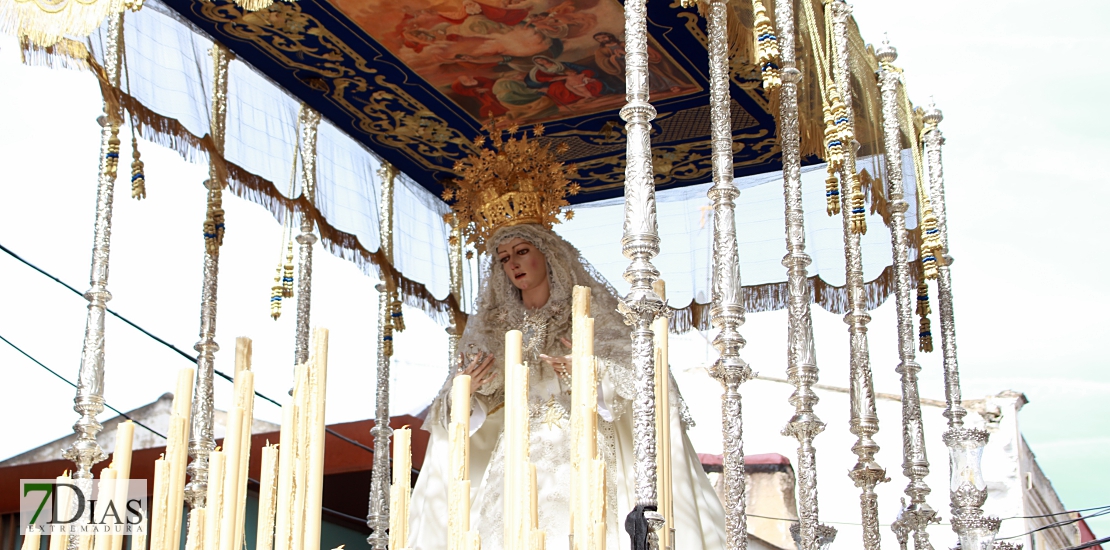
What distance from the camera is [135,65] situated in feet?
18.1

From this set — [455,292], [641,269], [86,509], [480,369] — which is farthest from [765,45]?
[455,292]

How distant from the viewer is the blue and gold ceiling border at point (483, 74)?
547 cm

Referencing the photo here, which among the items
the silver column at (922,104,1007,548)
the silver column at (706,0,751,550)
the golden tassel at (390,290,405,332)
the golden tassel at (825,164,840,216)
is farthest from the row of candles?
the golden tassel at (390,290,405,332)

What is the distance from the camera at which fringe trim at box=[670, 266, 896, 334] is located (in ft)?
23.5

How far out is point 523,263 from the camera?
560cm

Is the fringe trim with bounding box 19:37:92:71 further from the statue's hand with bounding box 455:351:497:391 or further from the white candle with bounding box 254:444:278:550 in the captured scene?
the white candle with bounding box 254:444:278:550

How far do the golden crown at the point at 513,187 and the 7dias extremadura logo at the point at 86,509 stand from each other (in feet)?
9.73

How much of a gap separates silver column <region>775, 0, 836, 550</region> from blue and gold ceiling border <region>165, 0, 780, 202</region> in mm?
580

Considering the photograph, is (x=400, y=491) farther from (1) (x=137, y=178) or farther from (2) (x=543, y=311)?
(1) (x=137, y=178)

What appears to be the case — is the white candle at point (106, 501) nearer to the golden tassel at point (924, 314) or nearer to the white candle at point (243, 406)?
the white candle at point (243, 406)

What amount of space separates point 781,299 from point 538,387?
2.50 m

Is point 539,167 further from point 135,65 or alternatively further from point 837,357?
point 837,357

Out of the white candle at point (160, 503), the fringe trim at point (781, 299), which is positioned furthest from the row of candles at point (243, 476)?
the fringe trim at point (781, 299)

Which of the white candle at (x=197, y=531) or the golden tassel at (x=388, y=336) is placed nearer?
the white candle at (x=197, y=531)
